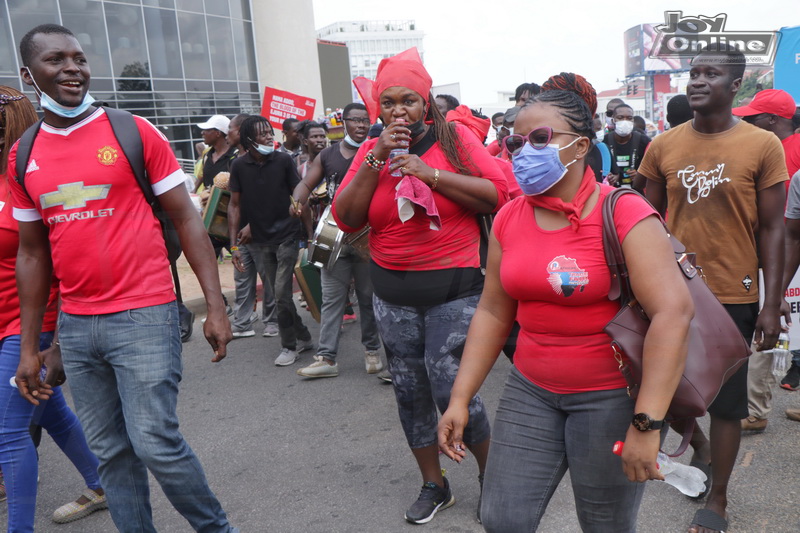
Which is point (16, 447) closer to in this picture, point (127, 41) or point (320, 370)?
point (320, 370)

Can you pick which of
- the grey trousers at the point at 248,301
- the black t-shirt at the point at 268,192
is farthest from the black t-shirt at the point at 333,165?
the grey trousers at the point at 248,301

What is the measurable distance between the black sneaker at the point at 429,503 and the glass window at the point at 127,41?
22408 mm

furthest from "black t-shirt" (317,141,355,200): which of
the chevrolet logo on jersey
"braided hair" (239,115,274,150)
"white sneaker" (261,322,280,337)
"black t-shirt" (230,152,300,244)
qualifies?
the chevrolet logo on jersey

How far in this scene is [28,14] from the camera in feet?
66.5

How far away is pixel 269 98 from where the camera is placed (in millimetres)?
11867

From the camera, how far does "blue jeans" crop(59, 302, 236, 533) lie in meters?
2.63

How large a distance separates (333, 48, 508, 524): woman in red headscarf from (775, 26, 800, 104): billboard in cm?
907

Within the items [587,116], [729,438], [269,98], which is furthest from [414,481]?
[269,98]

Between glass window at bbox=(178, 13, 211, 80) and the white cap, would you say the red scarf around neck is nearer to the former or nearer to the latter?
the white cap

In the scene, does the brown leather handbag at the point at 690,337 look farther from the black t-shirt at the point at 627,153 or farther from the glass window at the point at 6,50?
the glass window at the point at 6,50

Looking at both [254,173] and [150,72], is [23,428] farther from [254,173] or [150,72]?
[150,72]

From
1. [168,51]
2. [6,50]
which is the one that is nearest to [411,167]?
[6,50]

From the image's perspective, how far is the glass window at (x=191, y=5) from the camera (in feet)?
80.5

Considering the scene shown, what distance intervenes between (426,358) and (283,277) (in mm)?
3367
